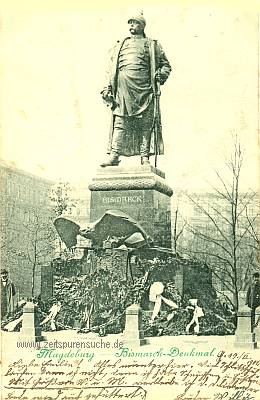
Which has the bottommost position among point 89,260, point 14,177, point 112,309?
point 112,309

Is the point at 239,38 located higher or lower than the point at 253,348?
higher

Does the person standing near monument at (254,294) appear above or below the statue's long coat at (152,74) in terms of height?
below

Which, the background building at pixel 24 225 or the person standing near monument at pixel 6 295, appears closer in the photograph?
the person standing near monument at pixel 6 295

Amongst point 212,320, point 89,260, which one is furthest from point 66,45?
point 212,320

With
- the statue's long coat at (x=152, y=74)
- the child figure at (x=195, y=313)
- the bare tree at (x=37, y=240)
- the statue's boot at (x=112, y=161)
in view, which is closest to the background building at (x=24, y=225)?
the bare tree at (x=37, y=240)

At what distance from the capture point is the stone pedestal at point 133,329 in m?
8.29

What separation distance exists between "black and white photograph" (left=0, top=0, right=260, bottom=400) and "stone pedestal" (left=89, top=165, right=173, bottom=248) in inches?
0.6

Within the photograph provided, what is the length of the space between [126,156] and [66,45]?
1689 millimetres

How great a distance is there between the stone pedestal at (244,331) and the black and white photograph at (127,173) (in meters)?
0.02

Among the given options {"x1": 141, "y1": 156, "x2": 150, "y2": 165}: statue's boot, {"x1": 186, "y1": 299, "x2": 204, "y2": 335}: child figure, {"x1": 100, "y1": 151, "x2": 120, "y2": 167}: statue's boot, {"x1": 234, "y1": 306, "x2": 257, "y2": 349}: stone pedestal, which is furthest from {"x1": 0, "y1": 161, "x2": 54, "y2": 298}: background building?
{"x1": 234, "y1": 306, "x2": 257, "y2": 349}: stone pedestal

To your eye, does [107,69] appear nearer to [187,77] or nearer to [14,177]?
[187,77]

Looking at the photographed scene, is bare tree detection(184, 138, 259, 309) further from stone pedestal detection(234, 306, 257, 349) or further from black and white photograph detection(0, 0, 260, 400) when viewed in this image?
stone pedestal detection(234, 306, 257, 349)

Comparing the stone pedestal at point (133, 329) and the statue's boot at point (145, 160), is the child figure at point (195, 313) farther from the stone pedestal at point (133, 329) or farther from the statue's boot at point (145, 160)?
the statue's boot at point (145, 160)

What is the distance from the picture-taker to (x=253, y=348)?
27.1 ft
